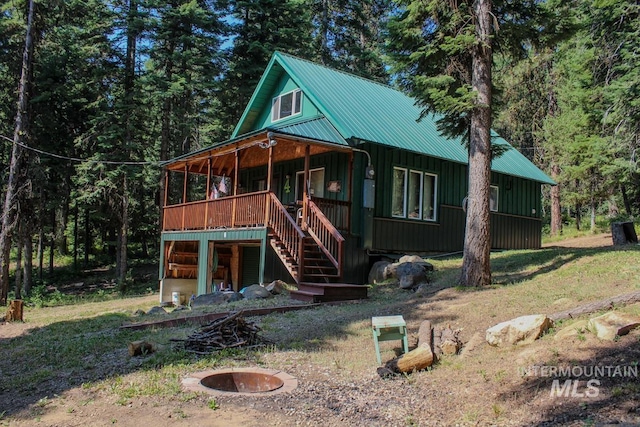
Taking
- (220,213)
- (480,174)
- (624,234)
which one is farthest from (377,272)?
(624,234)

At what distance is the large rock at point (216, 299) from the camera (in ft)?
39.0

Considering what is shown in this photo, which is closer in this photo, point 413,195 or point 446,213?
point 413,195

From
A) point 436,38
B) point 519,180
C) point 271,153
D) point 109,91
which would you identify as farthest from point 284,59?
point 109,91

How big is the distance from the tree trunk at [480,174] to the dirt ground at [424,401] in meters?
4.16

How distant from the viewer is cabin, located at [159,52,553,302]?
1273cm

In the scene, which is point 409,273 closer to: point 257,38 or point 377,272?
point 377,272

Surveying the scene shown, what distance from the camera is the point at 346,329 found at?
315 inches

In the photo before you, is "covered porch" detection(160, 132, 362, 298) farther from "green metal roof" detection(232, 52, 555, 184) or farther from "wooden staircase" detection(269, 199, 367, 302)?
"green metal roof" detection(232, 52, 555, 184)

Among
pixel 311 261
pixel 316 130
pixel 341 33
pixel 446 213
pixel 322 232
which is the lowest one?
pixel 311 261

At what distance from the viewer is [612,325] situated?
527 cm

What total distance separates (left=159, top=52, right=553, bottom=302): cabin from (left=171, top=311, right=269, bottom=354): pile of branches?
353cm

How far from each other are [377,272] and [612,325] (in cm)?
836

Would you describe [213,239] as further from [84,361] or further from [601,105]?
[601,105]

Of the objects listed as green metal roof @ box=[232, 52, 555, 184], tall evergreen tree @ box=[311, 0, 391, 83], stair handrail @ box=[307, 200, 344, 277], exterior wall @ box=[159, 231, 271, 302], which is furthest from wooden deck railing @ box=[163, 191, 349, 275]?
tall evergreen tree @ box=[311, 0, 391, 83]
